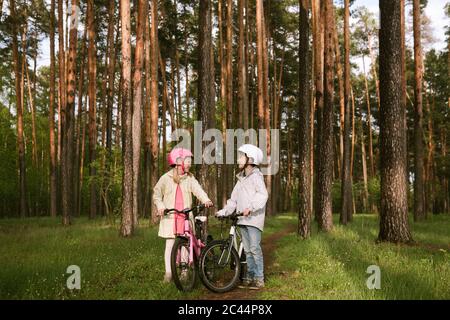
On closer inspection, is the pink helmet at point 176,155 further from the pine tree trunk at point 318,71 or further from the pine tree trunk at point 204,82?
the pine tree trunk at point 318,71

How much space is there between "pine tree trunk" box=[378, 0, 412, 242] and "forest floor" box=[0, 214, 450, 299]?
648mm

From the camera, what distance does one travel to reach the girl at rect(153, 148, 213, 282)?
619cm

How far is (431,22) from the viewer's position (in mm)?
27672

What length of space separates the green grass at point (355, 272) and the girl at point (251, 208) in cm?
37

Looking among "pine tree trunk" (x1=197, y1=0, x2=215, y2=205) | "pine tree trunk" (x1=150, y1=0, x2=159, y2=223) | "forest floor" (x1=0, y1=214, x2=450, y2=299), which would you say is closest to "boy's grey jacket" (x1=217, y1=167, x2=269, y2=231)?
"forest floor" (x1=0, y1=214, x2=450, y2=299)

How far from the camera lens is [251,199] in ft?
20.2

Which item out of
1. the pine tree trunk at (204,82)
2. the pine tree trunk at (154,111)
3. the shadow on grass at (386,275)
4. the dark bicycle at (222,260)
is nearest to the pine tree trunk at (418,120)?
the shadow on grass at (386,275)

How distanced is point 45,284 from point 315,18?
14.9 meters

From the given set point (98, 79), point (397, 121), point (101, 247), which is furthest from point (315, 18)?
point (98, 79)

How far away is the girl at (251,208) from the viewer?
6.06 metres

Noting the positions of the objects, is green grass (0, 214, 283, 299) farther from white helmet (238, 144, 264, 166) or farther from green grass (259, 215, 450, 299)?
white helmet (238, 144, 264, 166)
